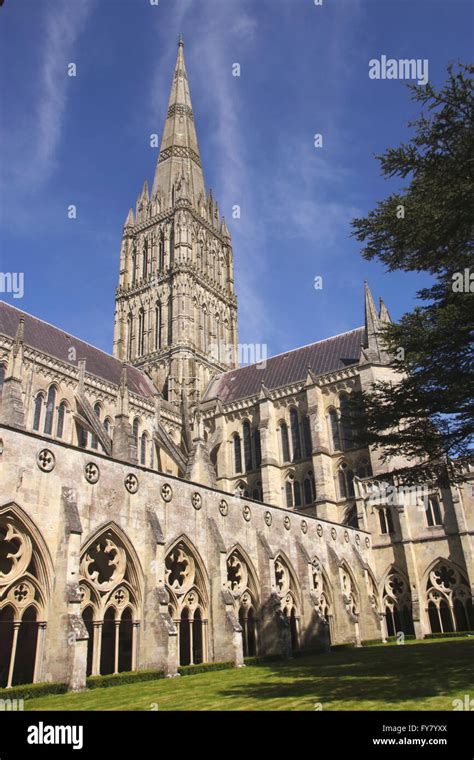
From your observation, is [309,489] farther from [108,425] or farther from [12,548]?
[12,548]

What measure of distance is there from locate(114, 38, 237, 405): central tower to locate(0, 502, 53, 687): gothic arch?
31745 millimetres

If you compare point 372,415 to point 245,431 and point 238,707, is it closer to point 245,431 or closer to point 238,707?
point 238,707

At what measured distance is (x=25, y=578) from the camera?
13938 millimetres

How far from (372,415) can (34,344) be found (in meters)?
24.8

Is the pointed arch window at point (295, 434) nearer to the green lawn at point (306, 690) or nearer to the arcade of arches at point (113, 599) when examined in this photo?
the arcade of arches at point (113, 599)

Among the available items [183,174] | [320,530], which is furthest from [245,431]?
[183,174]

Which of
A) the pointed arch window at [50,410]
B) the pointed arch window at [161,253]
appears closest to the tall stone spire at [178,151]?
the pointed arch window at [161,253]

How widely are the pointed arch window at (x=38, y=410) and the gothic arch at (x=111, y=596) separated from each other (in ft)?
54.7

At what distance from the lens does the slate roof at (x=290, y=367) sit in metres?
42.8

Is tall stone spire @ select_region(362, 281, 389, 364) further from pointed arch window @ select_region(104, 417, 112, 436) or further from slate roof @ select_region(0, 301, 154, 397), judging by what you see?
pointed arch window @ select_region(104, 417, 112, 436)

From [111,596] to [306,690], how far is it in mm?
6833

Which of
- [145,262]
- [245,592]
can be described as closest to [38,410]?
[245,592]

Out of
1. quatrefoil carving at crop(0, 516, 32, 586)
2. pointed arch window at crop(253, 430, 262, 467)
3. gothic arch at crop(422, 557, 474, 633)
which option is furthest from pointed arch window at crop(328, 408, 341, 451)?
quatrefoil carving at crop(0, 516, 32, 586)

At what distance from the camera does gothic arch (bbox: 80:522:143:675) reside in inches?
613
